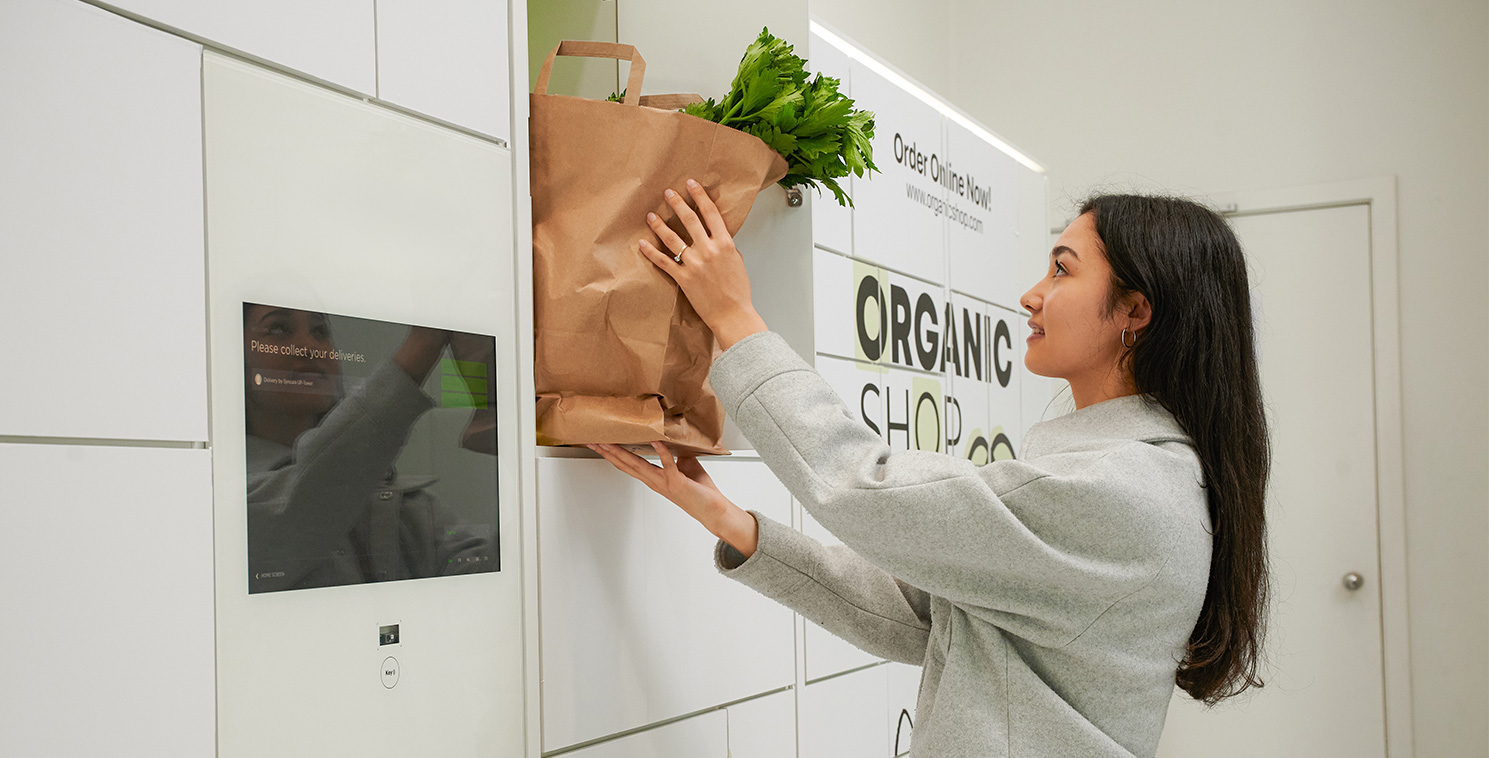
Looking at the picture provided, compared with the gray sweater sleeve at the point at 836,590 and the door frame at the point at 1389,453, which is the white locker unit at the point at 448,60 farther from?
the door frame at the point at 1389,453

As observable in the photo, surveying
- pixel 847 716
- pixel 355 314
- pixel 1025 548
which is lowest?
pixel 847 716

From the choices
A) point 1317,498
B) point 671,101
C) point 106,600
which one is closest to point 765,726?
point 671,101

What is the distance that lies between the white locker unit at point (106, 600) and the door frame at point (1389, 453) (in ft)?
11.1

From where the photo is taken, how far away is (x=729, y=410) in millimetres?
1142

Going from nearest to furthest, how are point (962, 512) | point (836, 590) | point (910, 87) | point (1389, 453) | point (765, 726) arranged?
point (962, 512)
point (836, 590)
point (765, 726)
point (910, 87)
point (1389, 453)

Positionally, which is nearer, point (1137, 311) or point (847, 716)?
point (1137, 311)

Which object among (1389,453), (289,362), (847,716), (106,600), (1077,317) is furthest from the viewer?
(1389,453)

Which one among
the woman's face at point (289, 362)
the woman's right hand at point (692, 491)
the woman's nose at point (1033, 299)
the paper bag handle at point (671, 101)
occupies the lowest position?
the woman's right hand at point (692, 491)

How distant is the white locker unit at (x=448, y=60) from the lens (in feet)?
3.27

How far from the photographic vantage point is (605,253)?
3.82 feet

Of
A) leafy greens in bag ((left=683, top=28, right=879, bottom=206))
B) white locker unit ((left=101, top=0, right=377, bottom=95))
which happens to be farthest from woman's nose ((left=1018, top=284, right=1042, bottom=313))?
white locker unit ((left=101, top=0, right=377, bottom=95))

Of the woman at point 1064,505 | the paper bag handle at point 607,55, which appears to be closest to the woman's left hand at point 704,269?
the woman at point 1064,505

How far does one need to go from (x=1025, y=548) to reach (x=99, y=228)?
82 cm

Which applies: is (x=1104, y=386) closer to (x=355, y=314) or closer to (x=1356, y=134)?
(x=355, y=314)
